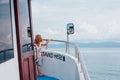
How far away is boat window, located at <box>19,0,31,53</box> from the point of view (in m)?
5.11

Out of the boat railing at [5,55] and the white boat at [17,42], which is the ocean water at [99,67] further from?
the boat railing at [5,55]

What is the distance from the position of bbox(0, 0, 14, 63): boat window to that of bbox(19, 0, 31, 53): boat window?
0.73m

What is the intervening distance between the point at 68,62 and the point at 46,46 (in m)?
1.95

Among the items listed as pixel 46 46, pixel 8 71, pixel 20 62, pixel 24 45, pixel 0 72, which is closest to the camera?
pixel 0 72

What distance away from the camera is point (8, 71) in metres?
4.15

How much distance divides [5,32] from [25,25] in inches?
54.7

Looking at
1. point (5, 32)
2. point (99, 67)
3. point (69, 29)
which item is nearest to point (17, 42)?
point (5, 32)

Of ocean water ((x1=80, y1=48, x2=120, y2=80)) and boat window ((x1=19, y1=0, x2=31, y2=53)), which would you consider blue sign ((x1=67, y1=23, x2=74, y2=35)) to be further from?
boat window ((x1=19, y1=0, x2=31, y2=53))

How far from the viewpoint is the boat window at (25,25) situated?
5.11m

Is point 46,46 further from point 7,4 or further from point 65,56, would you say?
point 7,4

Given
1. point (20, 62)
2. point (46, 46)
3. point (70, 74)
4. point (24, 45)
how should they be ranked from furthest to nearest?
point (46, 46) < point (70, 74) < point (24, 45) < point (20, 62)

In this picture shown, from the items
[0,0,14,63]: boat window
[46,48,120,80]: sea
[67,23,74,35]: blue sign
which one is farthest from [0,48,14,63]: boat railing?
[67,23,74,35]: blue sign

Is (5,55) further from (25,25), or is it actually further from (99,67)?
(99,67)

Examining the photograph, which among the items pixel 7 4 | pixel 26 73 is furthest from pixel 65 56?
pixel 7 4
